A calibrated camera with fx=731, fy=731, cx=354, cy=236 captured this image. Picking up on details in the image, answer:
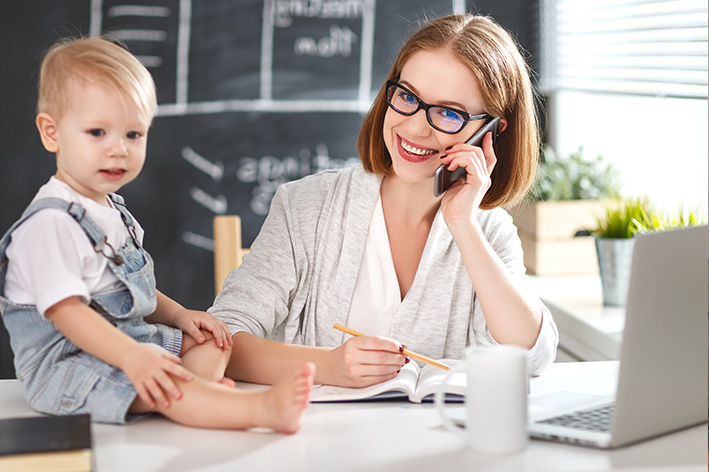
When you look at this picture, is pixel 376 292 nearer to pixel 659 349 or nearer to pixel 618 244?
pixel 659 349

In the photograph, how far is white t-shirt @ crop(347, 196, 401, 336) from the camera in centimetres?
146

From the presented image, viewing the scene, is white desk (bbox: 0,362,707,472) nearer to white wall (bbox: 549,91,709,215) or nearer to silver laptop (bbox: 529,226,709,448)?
silver laptop (bbox: 529,226,709,448)

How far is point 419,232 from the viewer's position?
1534 millimetres

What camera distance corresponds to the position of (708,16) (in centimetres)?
196

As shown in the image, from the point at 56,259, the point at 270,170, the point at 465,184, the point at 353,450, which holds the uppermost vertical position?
the point at 270,170

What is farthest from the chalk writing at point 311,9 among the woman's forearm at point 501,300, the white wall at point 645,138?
the woman's forearm at point 501,300

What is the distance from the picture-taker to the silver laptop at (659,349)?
2.66 feet

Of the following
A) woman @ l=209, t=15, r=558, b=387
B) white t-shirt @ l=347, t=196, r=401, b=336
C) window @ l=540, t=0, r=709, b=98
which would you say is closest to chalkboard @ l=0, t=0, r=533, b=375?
window @ l=540, t=0, r=709, b=98

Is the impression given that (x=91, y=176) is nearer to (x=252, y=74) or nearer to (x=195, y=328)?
(x=195, y=328)

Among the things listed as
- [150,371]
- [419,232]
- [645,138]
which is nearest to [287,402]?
[150,371]

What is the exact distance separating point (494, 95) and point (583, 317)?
0.79 meters

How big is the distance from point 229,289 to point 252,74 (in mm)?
1751

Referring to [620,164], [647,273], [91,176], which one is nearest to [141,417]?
[91,176]

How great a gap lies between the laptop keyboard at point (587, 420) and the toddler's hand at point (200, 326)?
0.47 m
